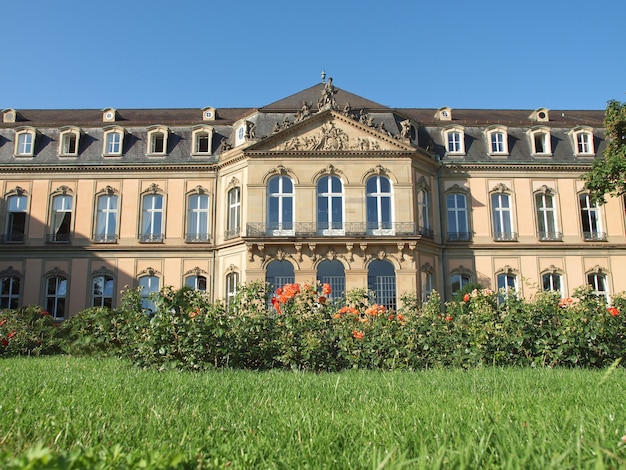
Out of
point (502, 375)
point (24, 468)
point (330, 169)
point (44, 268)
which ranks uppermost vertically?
point (330, 169)

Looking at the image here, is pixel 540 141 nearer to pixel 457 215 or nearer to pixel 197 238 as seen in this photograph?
pixel 457 215

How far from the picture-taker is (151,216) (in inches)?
1080

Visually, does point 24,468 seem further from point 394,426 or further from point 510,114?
point 510,114

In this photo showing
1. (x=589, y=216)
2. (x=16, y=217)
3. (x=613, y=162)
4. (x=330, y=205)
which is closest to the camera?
(x=613, y=162)

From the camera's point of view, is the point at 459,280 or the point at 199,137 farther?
the point at 199,137

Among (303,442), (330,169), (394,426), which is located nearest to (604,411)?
(394,426)

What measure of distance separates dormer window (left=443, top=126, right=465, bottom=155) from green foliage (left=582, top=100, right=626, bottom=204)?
6507 millimetres

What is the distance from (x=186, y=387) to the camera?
5.25 m

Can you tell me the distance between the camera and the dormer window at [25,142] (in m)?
28.0

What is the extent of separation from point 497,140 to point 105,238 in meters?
21.8

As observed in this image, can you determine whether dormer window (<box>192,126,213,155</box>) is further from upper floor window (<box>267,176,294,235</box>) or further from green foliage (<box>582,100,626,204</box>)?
green foliage (<box>582,100,626,204</box>)

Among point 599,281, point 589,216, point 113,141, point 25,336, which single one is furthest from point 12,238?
point 599,281

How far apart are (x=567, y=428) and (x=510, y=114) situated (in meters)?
35.4

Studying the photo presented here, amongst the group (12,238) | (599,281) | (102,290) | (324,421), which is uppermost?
(12,238)
